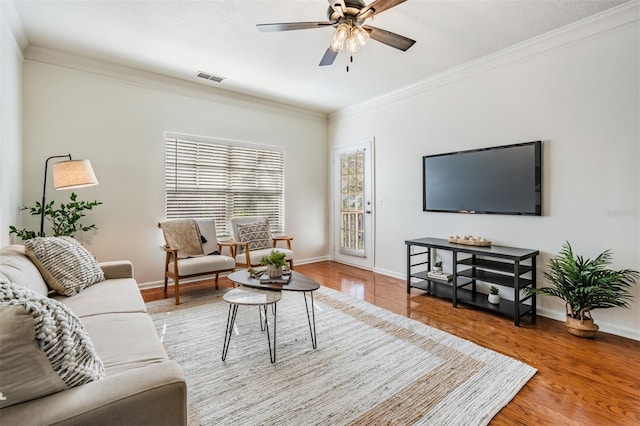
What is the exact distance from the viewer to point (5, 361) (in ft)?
2.69

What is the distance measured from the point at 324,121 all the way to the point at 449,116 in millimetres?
2460

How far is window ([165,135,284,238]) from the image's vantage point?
4148 mm

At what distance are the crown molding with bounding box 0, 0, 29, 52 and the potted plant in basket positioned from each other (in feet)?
16.7

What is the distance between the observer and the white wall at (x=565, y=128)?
2570mm

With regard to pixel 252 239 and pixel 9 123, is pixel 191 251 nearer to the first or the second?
pixel 252 239

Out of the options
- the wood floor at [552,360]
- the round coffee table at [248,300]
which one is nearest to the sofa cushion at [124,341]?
the round coffee table at [248,300]

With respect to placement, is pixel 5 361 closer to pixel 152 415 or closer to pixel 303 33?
pixel 152 415

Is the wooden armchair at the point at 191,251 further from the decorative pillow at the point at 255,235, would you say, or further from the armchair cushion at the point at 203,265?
the decorative pillow at the point at 255,235

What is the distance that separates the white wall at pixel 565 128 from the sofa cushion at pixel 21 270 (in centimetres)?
389

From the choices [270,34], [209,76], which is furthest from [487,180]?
[209,76]

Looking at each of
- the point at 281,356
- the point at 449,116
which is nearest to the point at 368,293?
the point at 281,356

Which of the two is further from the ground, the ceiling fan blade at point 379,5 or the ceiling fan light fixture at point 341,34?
the ceiling fan blade at point 379,5

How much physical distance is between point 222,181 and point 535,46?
411cm

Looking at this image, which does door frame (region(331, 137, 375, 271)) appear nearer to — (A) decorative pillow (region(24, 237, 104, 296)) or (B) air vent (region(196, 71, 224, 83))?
(B) air vent (region(196, 71, 224, 83))
